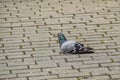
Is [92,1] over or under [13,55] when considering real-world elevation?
over

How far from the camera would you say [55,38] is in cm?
845

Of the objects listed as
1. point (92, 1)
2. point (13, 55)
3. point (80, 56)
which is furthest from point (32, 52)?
point (92, 1)

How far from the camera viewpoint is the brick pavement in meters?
7.04

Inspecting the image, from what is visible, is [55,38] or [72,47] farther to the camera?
[55,38]

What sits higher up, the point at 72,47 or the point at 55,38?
the point at 55,38

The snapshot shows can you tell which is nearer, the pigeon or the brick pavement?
the brick pavement

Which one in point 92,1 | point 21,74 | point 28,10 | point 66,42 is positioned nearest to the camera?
point 21,74

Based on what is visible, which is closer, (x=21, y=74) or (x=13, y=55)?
(x=21, y=74)

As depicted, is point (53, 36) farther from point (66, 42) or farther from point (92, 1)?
point (92, 1)

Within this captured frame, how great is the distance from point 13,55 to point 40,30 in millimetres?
1383

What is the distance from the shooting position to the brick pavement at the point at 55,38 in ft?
23.1

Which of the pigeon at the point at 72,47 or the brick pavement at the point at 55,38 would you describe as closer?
the brick pavement at the point at 55,38

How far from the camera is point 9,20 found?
31.1ft

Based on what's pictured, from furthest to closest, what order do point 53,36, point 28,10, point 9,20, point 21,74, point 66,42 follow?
point 28,10
point 9,20
point 53,36
point 66,42
point 21,74
